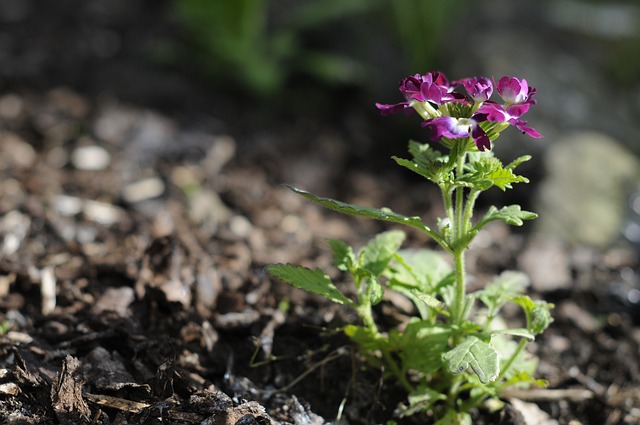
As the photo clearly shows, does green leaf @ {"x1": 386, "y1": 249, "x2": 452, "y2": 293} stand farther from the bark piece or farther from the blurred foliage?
the blurred foliage

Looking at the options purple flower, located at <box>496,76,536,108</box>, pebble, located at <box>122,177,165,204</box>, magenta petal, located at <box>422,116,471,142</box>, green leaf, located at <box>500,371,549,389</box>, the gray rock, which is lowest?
the gray rock

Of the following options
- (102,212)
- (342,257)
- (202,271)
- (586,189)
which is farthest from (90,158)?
(586,189)

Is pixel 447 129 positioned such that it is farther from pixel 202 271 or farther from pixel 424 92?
pixel 202 271

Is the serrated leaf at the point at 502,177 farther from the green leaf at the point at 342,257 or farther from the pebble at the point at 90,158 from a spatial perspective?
the pebble at the point at 90,158

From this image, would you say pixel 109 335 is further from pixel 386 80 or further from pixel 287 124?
pixel 386 80

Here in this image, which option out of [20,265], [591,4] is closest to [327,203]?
[20,265]

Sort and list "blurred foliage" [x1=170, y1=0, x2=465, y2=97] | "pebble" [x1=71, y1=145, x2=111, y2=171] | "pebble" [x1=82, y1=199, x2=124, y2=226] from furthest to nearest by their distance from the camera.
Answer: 1. "blurred foliage" [x1=170, y1=0, x2=465, y2=97]
2. "pebble" [x1=71, y1=145, x2=111, y2=171]
3. "pebble" [x1=82, y1=199, x2=124, y2=226]

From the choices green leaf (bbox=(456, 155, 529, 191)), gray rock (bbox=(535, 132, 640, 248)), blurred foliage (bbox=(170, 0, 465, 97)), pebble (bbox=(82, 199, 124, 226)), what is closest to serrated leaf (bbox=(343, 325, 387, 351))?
green leaf (bbox=(456, 155, 529, 191))
